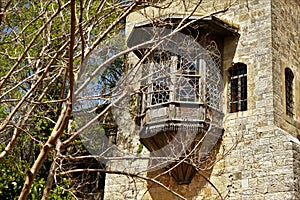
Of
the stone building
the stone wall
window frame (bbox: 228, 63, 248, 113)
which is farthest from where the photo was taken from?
window frame (bbox: 228, 63, 248, 113)

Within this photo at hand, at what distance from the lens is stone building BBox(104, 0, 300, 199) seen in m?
11.0

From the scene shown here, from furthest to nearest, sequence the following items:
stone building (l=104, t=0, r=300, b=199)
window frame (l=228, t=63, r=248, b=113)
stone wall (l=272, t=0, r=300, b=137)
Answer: window frame (l=228, t=63, r=248, b=113) → stone wall (l=272, t=0, r=300, b=137) → stone building (l=104, t=0, r=300, b=199)

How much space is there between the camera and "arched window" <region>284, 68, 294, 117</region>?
1233 cm

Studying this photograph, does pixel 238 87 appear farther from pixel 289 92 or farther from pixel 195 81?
pixel 289 92

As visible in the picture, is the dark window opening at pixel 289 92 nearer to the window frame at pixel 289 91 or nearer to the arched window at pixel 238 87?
the window frame at pixel 289 91

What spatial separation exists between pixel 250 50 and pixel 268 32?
0.58 m

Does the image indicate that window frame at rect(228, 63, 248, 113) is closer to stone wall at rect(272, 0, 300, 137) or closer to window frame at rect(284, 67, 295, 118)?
stone wall at rect(272, 0, 300, 137)

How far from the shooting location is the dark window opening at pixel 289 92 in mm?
12336

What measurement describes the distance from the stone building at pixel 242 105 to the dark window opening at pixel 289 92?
25 millimetres

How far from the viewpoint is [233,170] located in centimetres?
1150

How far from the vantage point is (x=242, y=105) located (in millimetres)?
12258

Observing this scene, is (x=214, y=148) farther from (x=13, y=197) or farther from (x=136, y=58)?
(x=13, y=197)

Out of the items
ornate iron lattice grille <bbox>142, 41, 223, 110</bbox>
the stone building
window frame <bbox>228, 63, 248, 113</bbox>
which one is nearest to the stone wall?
the stone building

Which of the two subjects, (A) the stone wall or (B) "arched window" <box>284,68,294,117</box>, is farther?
(B) "arched window" <box>284,68,294,117</box>
